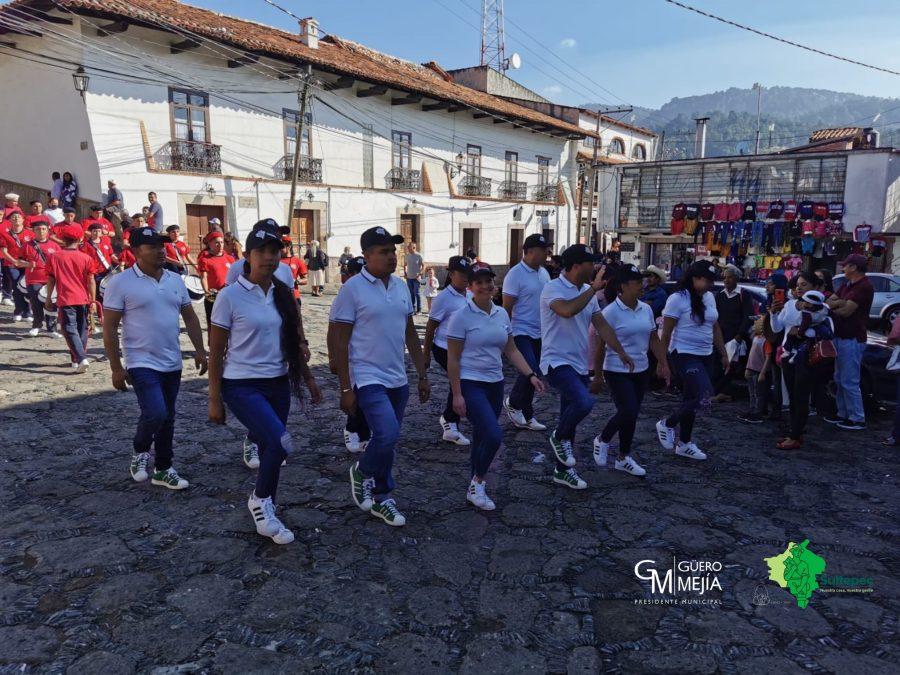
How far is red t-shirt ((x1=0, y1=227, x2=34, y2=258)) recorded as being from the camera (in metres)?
10.3

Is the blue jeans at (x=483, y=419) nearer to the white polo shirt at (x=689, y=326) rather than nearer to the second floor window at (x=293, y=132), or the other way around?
the white polo shirt at (x=689, y=326)

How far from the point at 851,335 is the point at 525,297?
3765 mm

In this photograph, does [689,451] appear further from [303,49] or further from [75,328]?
[303,49]

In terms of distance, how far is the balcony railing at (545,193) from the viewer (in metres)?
34.0

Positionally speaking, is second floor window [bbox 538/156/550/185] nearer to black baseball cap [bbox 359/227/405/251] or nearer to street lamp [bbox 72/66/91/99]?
street lamp [bbox 72/66/91/99]

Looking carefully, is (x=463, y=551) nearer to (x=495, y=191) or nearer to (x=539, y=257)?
(x=539, y=257)

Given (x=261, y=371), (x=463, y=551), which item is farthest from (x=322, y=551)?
(x=261, y=371)

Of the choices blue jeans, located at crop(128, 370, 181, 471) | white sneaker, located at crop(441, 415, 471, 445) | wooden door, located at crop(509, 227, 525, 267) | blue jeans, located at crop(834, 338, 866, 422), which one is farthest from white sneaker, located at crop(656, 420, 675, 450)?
wooden door, located at crop(509, 227, 525, 267)

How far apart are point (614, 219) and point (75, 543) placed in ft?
81.8

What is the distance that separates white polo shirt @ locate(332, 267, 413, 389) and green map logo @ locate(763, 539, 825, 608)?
2.57 metres

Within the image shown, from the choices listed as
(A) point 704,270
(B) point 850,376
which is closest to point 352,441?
(A) point 704,270

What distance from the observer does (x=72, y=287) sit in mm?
7531

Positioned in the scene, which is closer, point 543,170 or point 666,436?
point 666,436

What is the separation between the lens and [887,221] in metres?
22.0
